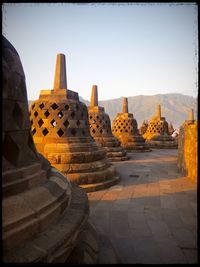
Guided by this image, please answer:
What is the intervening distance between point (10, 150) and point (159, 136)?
Answer: 18.9 m

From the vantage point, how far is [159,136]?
1958 cm

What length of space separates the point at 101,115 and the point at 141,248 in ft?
28.9

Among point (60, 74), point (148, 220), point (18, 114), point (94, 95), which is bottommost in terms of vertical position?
point (148, 220)

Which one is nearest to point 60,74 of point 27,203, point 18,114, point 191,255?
point 18,114

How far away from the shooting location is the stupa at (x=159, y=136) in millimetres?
18772

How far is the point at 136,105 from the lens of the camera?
131 metres

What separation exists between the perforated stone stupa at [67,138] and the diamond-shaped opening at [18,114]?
11.6 ft

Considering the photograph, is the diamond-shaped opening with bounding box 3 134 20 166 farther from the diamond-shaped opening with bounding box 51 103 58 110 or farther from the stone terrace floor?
the diamond-shaped opening with bounding box 51 103 58 110

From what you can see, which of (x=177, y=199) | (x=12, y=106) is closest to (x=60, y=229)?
(x=12, y=106)

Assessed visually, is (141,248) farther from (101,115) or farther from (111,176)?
(101,115)

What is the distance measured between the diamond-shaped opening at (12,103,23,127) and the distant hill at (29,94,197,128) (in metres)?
107

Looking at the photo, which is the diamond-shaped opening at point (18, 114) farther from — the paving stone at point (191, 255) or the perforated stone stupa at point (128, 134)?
the perforated stone stupa at point (128, 134)

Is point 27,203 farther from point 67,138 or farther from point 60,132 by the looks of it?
point 60,132

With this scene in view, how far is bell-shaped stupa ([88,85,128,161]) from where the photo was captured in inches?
418
